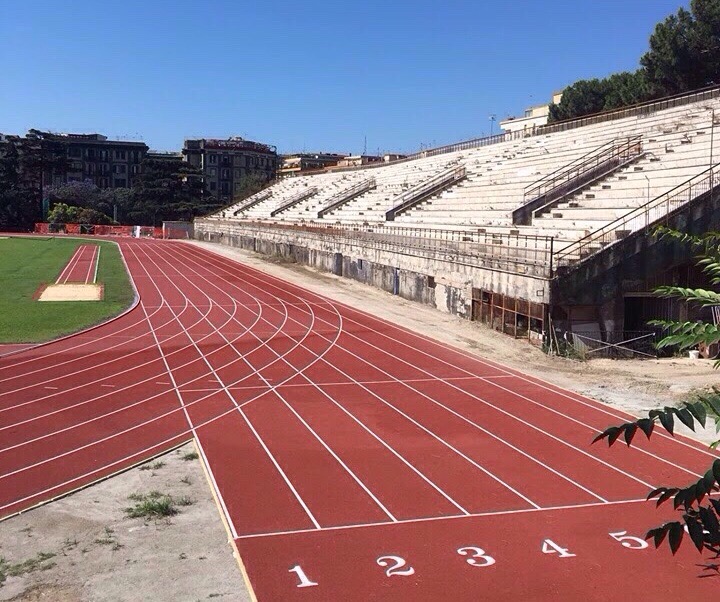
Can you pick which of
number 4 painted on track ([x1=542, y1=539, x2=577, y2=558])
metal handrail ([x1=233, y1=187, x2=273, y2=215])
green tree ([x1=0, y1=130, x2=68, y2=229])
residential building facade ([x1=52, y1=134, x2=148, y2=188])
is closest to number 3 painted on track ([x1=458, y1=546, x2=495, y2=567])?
number 4 painted on track ([x1=542, y1=539, x2=577, y2=558])

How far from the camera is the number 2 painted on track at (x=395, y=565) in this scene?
24.0 feet

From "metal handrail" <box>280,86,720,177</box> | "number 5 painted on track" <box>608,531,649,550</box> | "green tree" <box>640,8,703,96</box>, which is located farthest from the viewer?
"green tree" <box>640,8,703,96</box>

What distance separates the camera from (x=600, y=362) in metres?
18.2

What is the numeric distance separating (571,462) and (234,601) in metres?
6.09

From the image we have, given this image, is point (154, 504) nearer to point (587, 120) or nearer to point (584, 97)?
point (587, 120)

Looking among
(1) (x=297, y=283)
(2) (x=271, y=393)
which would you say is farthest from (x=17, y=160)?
(2) (x=271, y=393)

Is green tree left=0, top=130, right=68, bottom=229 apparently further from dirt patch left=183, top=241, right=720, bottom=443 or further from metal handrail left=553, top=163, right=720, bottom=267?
metal handrail left=553, top=163, right=720, bottom=267

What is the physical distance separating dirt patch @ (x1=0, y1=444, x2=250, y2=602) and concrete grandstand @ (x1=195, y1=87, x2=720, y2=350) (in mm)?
5430

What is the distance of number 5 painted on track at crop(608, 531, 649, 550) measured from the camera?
8.01 meters

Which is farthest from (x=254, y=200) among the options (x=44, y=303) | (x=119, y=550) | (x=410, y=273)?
(x=119, y=550)

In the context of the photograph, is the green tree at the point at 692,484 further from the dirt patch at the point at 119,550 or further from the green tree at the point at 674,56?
the green tree at the point at 674,56

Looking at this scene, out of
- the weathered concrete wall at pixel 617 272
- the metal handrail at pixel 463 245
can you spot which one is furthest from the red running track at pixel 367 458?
the metal handrail at pixel 463 245

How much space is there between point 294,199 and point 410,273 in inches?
1389

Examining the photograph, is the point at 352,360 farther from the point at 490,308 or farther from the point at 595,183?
the point at 595,183
